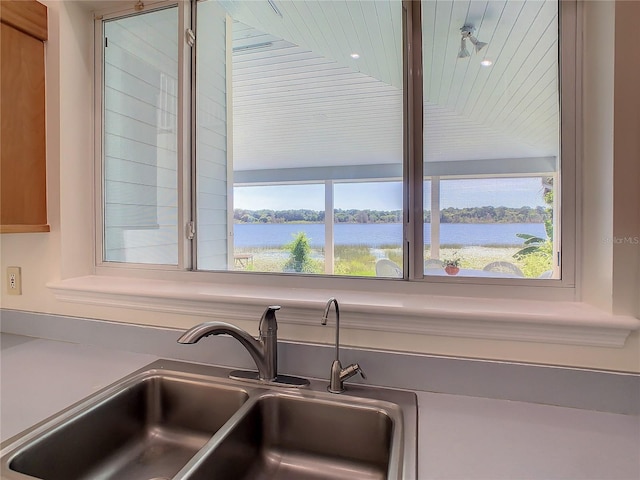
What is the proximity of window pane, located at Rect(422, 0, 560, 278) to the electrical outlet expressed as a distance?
155 cm

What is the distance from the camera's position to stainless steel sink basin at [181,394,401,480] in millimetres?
807

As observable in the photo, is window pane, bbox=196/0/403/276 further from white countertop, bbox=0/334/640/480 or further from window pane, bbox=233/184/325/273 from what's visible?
white countertop, bbox=0/334/640/480

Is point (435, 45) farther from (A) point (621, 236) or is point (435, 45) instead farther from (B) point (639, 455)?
(B) point (639, 455)

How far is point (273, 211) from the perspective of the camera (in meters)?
2.45

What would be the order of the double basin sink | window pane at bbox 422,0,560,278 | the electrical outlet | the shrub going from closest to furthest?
the double basin sink
window pane at bbox 422,0,560,278
the electrical outlet
the shrub

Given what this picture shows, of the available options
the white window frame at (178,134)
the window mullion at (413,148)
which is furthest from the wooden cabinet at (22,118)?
the window mullion at (413,148)

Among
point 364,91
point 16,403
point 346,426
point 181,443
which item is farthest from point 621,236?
point 364,91

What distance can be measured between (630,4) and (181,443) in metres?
1.58

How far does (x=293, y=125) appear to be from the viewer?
2980mm

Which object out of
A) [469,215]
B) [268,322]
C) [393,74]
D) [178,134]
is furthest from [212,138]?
[469,215]

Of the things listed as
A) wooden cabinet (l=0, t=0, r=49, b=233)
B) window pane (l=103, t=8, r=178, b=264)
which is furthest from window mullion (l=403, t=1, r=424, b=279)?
wooden cabinet (l=0, t=0, r=49, b=233)

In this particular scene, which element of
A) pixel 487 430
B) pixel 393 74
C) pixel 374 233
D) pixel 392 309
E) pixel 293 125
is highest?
pixel 293 125

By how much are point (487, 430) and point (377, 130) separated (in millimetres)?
1956

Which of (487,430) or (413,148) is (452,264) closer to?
(413,148)
